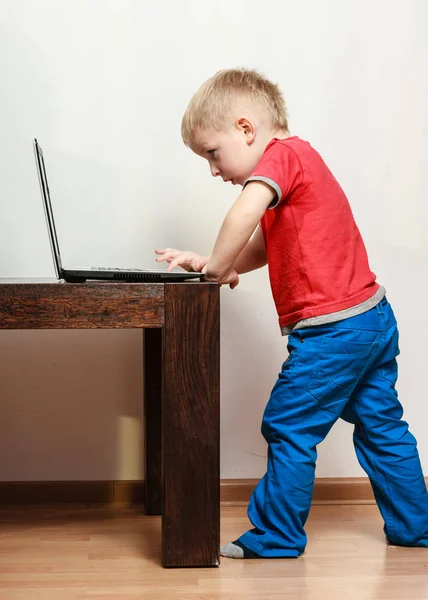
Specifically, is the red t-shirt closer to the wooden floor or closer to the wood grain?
the wood grain

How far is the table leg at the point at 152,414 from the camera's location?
1548 mm

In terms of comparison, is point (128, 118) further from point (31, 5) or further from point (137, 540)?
point (137, 540)

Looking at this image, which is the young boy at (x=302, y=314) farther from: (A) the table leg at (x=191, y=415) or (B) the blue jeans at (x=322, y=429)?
(A) the table leg at (x=191, y=415)

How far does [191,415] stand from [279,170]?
42cm

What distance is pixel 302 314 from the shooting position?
4.31ft

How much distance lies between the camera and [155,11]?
5.35 feet

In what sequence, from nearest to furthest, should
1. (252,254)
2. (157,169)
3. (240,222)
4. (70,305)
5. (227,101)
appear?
(70,305) < (240,222) < (227,101) < (252,254) < (157,169)

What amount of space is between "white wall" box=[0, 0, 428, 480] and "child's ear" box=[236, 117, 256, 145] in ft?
1.00

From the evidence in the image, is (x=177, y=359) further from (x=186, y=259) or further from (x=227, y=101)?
(x=227, y=101)

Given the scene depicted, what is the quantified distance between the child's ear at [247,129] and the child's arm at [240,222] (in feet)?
0.45

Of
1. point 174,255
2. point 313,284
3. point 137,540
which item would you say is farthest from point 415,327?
point 137,540

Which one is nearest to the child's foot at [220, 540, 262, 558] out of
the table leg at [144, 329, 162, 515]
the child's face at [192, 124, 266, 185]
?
the table leg at [144, 329, 162, 515]

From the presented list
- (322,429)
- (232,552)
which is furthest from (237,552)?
(322,429)

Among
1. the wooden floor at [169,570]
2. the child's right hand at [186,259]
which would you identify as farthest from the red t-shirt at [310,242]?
the wooden floor at [169,570]
